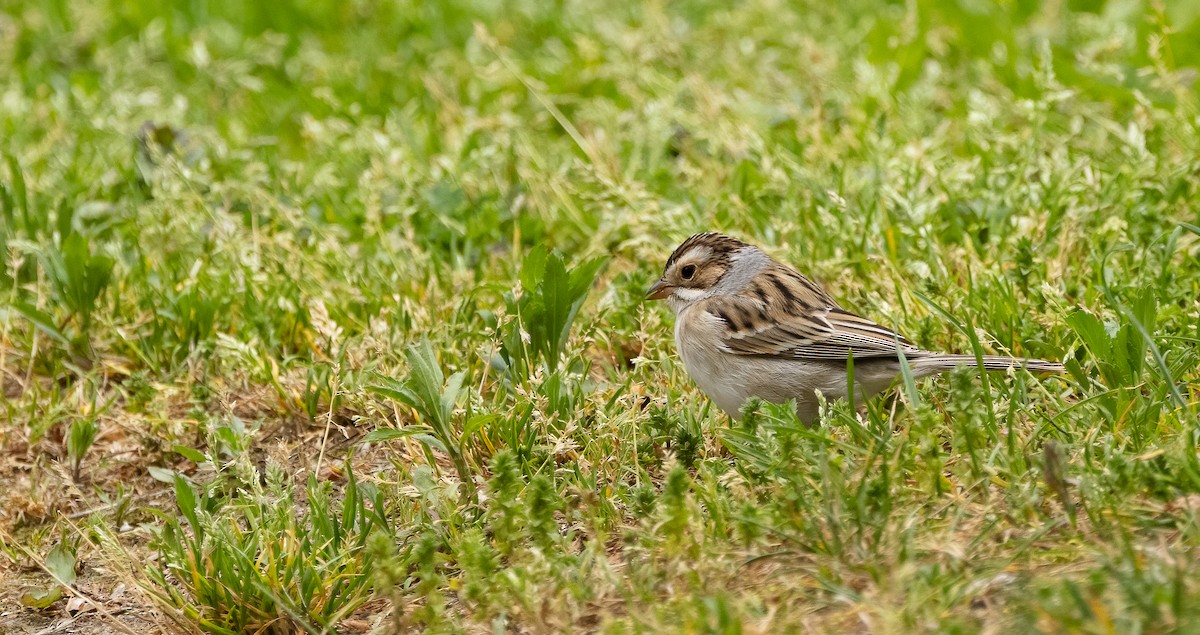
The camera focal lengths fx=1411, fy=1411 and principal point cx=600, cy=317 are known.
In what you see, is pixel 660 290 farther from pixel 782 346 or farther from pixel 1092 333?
pixel 1092 333

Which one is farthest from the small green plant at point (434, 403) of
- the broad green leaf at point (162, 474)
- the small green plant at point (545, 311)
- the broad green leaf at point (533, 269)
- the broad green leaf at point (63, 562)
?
the broad green leaf at point (63, 562)

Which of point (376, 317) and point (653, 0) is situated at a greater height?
point (653, 0)

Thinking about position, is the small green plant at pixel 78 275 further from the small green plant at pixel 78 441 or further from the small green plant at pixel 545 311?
the small green plant at pixel 545 311

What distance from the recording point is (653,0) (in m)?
8.44

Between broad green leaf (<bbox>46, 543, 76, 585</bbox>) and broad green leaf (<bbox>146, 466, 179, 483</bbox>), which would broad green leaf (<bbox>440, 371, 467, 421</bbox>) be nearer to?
broad green leaf (<bbox>146, 466, 179, 483</bbox>)

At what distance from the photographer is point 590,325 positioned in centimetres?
547

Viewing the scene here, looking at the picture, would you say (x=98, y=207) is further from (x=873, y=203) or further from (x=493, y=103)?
(x=873, y=203)

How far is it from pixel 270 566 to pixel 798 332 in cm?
206

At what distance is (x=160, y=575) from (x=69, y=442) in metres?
1.28

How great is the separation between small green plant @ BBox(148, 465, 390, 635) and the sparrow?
1341mm

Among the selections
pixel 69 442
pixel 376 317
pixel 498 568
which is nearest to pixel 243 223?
pixel 376 317

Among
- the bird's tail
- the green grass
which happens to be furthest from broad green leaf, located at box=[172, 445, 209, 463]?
the bird's tail

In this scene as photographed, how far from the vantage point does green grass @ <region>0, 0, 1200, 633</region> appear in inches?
148

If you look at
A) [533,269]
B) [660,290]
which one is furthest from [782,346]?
[533,269]
